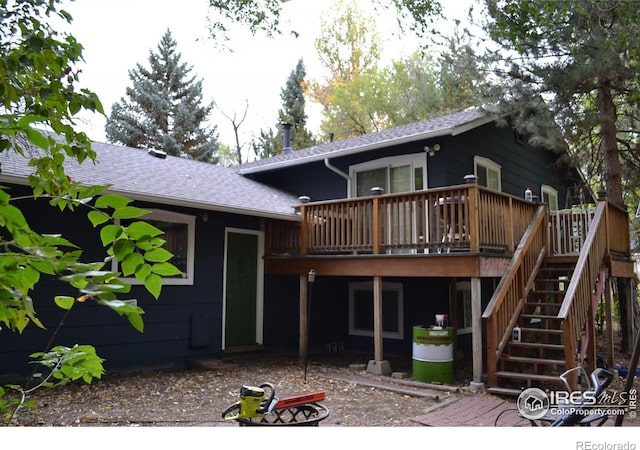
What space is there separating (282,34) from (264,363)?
175 inches

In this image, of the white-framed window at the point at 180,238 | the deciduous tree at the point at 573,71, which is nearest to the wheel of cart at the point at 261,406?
the white-framed window at the point at 180,238

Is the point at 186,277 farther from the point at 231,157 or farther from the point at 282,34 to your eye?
the point at 231,157

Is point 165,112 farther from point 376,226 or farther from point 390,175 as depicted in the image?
point 376,226

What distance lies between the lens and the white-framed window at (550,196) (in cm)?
1083

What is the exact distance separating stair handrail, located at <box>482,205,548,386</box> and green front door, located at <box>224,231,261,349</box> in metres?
3.65

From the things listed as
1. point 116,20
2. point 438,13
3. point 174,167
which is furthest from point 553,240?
point 116,20

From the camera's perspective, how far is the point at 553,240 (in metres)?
8.18

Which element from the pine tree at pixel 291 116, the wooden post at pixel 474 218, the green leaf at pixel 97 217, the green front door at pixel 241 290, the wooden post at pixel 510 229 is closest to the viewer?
the green leaf at pixel 97 217

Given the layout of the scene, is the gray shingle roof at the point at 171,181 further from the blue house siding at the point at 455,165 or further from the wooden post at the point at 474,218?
the wooden post at the point at 474,218

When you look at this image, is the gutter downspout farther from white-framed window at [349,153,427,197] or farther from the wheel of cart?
the wheel of cart

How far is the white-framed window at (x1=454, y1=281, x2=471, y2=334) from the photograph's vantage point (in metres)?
8.48

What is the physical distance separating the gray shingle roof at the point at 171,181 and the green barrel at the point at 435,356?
271 centimetres
